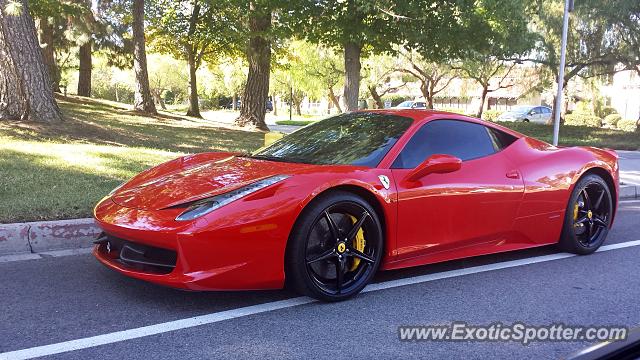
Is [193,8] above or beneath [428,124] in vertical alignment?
above

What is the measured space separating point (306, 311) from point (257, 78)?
15.1 m

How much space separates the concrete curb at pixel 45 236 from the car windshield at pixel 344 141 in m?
1.74

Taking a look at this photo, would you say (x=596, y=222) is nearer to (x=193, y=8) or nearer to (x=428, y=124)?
(x=428, y=124)

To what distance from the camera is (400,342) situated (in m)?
3.14

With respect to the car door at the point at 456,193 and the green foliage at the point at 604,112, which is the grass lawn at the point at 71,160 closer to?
the car door at the point at 456,193

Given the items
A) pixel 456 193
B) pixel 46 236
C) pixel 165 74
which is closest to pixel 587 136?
pixel 456 193

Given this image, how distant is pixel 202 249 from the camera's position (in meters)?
3.20

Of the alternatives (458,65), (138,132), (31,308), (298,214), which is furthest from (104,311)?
(458,65)

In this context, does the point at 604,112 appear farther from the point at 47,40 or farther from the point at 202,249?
the point at 202,249

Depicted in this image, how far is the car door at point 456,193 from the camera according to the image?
13.0ft

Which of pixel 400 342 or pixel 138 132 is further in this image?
pixel 138 132

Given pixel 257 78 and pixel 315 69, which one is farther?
pixel 315 69

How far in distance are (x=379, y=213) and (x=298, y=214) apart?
680 millimetres

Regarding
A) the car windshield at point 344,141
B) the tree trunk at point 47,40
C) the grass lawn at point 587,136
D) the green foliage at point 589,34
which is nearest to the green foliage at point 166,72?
the tree trunk at point 47,40
